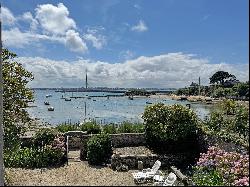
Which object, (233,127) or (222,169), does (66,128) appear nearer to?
(233,127)

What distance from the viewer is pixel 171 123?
20297 millimetres

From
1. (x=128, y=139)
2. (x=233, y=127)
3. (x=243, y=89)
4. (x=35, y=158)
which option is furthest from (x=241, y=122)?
(x=35, y=158)

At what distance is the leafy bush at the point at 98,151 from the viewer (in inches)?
757

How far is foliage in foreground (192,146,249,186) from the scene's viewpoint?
46.2ft

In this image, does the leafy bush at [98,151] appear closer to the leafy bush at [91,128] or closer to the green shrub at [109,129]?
the leafy bush at [91,128]

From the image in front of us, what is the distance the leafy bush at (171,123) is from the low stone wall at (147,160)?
1151 mm

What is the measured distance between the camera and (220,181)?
1448 cm

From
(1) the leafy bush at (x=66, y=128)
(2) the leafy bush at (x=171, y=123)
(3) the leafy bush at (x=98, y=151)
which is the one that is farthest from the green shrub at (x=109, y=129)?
(3) the leafy bush at (x=98, y=151)

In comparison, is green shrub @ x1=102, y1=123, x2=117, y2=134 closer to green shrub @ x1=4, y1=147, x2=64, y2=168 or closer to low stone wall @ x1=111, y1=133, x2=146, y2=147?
low stone wall @ x1=111, y1=133, x2=146, y2=147

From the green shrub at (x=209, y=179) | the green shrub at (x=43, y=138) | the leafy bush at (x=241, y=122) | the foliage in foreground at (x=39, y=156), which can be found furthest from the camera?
the green shrub at (x=43, y=138)

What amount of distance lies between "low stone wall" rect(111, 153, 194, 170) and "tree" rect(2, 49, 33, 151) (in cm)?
453

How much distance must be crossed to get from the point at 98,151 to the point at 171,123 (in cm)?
398

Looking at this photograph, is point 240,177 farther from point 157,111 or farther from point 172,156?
point 157,111

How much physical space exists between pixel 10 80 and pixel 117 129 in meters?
9.24
